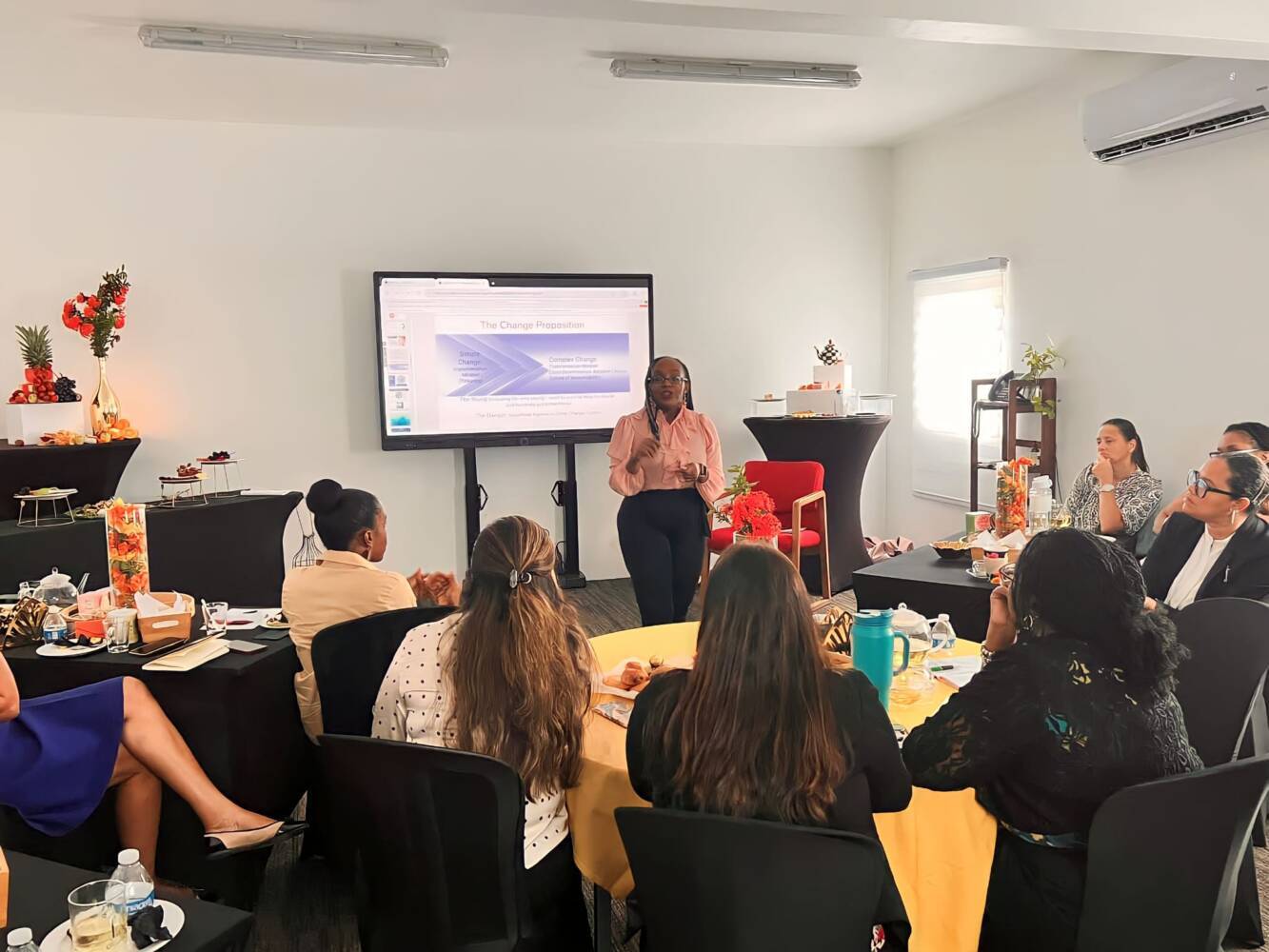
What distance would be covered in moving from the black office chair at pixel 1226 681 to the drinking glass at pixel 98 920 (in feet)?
7.08

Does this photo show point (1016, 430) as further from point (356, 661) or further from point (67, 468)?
point (67, 468)

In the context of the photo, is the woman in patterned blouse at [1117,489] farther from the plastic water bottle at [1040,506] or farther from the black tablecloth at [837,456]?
the black tablecloth at [837,456]

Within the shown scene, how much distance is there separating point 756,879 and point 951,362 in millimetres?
5598

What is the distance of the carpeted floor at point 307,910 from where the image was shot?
2590 millimetres

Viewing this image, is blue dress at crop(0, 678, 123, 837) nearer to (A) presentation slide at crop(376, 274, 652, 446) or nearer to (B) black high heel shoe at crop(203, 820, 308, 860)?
(B) black high heel shoe at crop(203, 820, 308, 860)

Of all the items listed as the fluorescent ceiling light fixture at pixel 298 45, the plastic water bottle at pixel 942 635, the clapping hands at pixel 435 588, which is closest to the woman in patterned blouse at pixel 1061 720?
the plastic water bottle at pixel 942 635

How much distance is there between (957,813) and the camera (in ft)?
6.20

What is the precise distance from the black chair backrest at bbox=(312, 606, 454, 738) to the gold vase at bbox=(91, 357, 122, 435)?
3557 mm

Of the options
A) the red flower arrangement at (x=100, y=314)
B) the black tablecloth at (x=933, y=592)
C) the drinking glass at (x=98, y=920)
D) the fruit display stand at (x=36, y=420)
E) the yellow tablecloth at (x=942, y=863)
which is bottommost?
the yellow tablecloth at (x=942, y=863)

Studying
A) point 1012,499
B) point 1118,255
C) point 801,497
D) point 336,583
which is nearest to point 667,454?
point 801,497

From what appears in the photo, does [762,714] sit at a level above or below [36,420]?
below

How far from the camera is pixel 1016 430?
5730mm

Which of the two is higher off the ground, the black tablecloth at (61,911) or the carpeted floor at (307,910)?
the black tablecloth at (61,911)

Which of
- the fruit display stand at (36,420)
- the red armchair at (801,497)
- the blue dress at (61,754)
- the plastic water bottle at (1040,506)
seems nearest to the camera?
the blue dress at (61,754)
